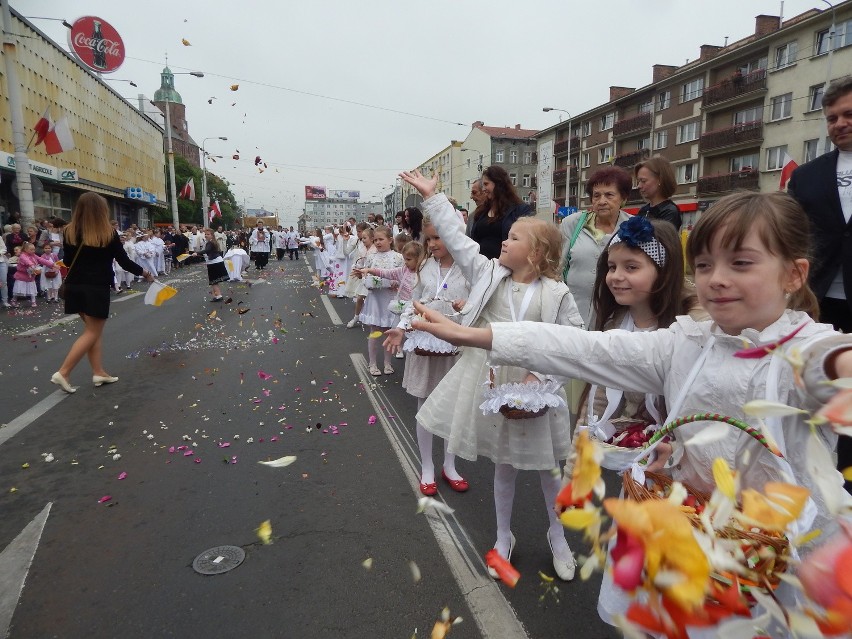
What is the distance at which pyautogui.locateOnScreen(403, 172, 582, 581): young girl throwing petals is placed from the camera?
2.77 metres

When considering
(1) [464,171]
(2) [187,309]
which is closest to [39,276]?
(2) [187,309]

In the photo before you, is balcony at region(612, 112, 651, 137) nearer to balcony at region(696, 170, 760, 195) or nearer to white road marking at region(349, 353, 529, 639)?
balcony at region(696, 170, 760, 195)

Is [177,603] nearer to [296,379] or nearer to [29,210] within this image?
[296,379]

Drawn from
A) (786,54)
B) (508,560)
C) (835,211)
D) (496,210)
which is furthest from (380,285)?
(786,54)

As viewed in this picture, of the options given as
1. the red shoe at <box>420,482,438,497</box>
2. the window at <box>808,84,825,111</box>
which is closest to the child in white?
the red shoe at <box>420,482,438,497</box>

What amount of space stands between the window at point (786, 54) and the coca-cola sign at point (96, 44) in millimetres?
35020

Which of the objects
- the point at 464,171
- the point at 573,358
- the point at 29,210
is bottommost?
the point at 573,358

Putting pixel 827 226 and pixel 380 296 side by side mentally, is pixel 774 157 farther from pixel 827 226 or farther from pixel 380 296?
pixel 827 226

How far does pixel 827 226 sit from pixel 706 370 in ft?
7.17

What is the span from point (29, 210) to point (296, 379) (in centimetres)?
1500

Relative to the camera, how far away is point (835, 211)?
2996 mm

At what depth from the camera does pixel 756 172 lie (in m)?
32.4

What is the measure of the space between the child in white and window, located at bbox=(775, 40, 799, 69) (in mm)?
36924

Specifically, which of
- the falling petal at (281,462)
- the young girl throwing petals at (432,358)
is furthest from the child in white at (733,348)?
the falling petal at (281,462)
